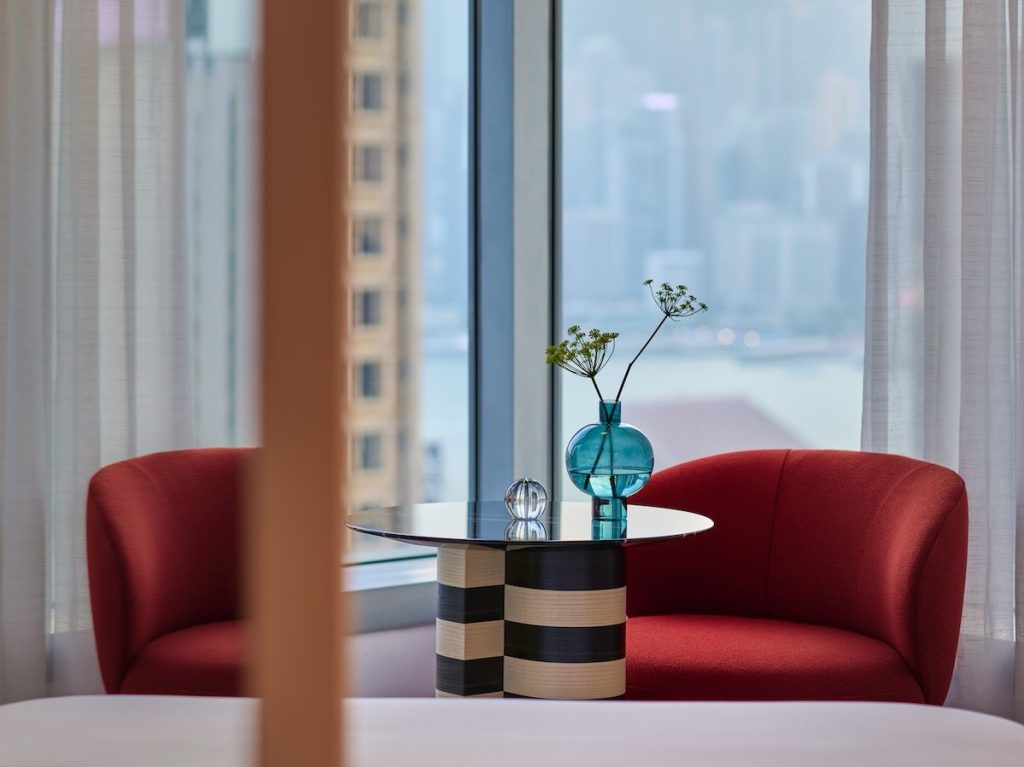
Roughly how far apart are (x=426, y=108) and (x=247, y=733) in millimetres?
3104

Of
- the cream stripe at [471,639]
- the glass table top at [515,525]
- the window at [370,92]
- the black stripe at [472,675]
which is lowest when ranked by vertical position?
the black stripe at [472,675]

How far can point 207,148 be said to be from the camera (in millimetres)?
3557

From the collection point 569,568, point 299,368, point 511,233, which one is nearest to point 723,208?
point 511,233

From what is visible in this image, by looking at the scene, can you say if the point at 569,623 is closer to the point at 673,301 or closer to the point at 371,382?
the point at 673,301

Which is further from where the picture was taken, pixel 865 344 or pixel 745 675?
pixel 865 344

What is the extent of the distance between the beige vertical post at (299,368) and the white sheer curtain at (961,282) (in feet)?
11.2

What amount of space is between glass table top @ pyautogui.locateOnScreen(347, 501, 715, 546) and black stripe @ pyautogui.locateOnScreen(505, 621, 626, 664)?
0.22m

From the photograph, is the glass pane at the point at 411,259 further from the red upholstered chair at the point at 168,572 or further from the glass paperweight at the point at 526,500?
the glass paperweight at the point at 526,500

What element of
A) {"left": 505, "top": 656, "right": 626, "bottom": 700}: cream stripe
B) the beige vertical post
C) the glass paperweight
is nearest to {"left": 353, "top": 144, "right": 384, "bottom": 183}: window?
the glass paperweight

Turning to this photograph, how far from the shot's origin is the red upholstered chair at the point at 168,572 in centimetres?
280

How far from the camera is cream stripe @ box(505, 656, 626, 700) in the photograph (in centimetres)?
268

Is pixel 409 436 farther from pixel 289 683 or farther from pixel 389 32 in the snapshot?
pixel 289 683

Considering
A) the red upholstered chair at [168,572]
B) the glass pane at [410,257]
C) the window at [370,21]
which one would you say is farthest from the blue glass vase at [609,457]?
the window at [370,21]

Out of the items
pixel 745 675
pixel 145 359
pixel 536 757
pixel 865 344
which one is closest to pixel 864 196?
pixel 865 344
